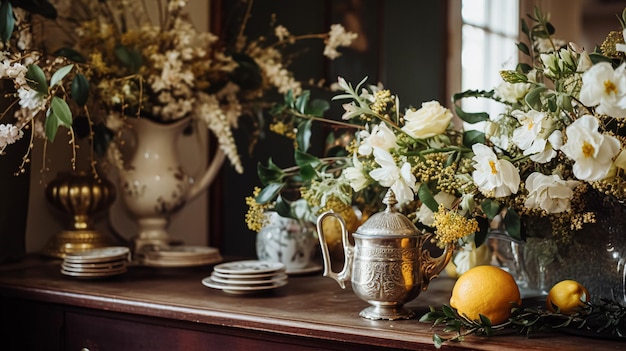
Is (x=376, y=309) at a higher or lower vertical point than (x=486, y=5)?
lower

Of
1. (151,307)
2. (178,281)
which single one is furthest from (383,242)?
(178,281)

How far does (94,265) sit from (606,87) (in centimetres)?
103

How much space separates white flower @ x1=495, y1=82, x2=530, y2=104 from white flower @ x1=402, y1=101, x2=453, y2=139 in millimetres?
110

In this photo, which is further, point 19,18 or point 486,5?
point 486,5

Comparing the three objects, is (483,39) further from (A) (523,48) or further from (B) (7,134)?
(B) (7,134)

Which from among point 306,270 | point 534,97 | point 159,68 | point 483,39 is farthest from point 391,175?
point 483,39

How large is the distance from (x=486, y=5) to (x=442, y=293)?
2094mm

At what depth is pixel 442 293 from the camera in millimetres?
1454

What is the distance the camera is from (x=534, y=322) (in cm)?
109

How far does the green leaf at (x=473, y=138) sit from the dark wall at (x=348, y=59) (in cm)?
114

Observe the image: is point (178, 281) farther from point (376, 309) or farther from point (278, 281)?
point (376, 309)

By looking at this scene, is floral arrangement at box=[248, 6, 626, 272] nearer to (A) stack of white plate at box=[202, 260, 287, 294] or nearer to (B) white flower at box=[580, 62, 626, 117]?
(B) white flower at box=[580, 62, 626, 117]

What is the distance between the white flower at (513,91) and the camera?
51.1 inches

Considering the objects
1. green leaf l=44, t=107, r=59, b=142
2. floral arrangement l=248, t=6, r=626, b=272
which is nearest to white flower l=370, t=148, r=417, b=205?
floral arrangement l=248, t=6, r=626, b=272
